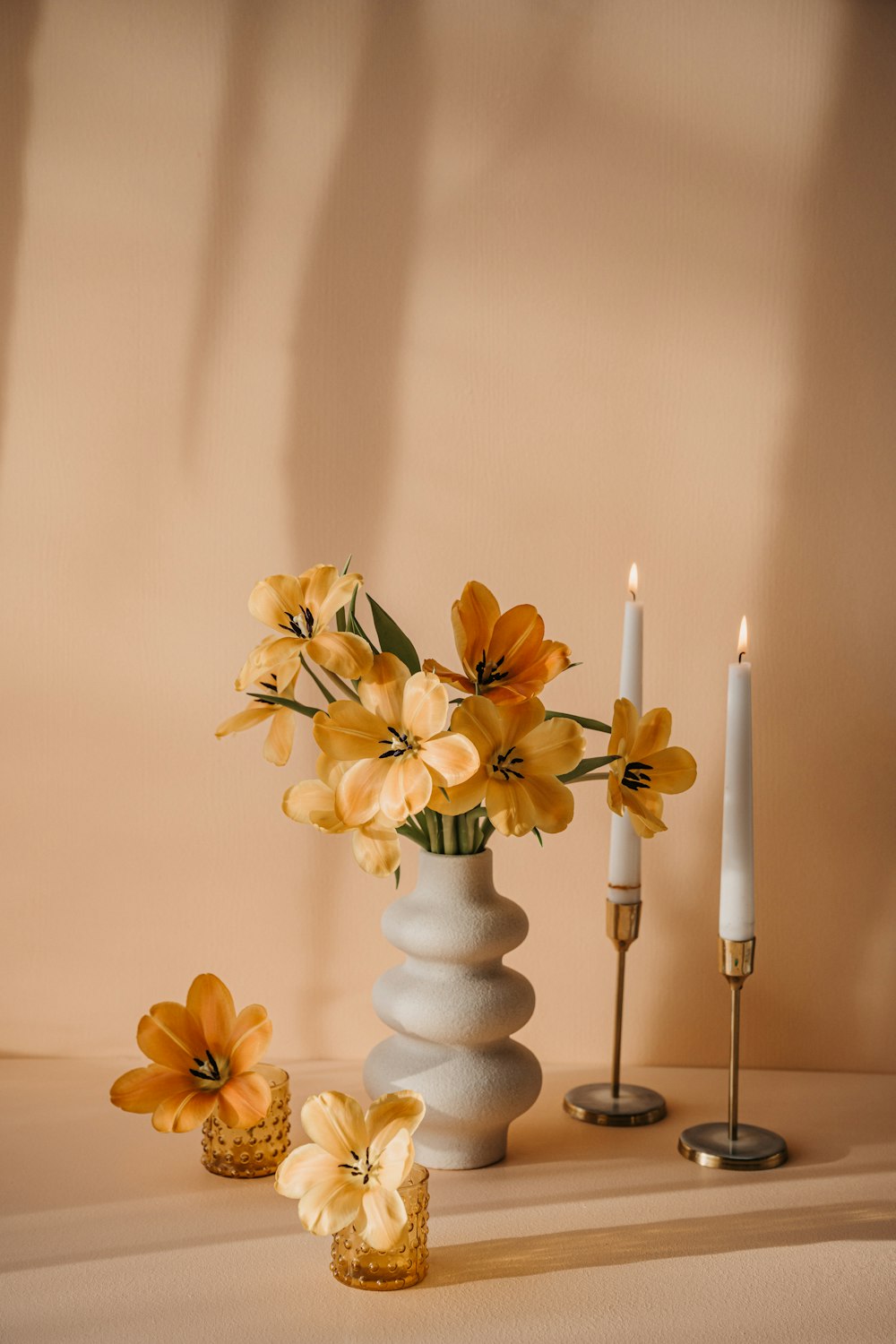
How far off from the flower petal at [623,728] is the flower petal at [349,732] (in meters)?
0.15

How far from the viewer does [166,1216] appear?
80 cm

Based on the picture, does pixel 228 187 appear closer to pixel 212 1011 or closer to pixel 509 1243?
pixel 212 1011

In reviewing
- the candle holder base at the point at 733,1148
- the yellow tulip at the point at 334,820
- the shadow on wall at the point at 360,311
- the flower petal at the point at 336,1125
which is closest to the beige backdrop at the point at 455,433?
the shadow on wall at the point at 360,311

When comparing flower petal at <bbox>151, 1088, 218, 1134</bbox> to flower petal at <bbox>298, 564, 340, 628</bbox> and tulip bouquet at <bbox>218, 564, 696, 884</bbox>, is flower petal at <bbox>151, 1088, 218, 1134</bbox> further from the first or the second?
flower petal at <bbox>298, 564, 340, 628</bbox>

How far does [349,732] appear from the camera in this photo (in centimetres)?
78

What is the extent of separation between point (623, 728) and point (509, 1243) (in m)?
0.32

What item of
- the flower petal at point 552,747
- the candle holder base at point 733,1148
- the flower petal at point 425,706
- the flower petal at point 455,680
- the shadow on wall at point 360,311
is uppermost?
the shadow on wall at point 360,311

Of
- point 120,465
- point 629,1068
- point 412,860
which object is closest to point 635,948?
point 629,1068

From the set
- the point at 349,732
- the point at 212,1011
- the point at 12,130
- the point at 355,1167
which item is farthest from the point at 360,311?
the point at 355,1167

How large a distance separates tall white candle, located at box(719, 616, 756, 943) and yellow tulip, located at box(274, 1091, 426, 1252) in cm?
28

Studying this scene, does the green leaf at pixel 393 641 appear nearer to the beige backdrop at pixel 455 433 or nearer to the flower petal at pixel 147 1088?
the beige backdrop at pixel 455 433

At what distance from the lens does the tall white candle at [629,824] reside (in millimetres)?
957

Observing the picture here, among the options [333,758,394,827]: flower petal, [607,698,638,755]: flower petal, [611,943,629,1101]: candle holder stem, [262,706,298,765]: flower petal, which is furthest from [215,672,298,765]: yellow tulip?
[611,943,629,1101]: candle holder stem

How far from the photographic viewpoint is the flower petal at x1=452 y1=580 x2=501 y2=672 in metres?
0.81
